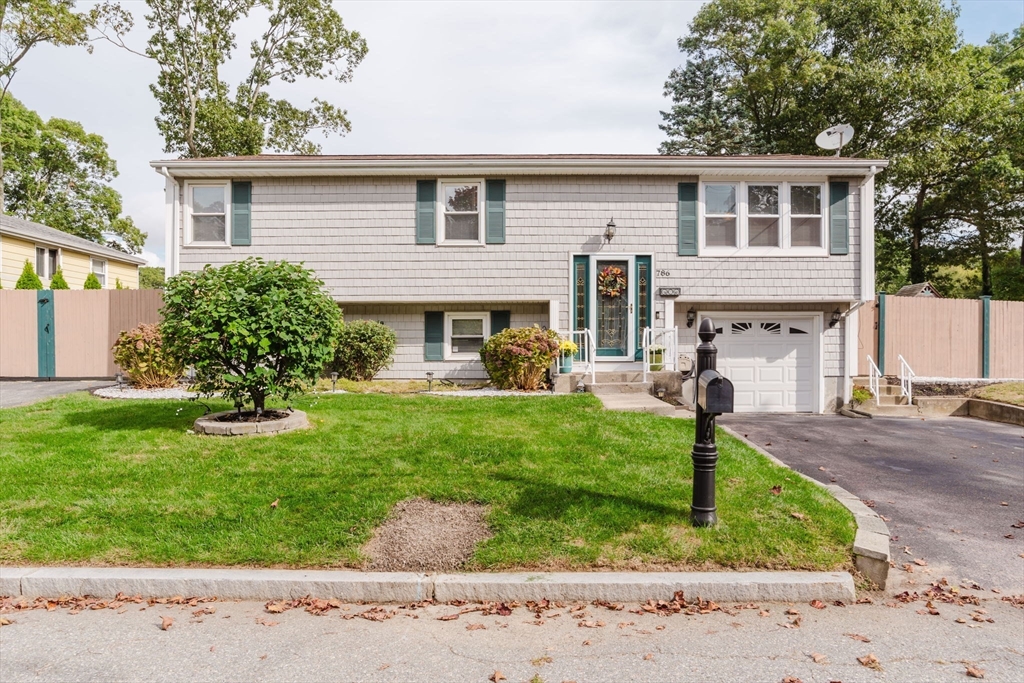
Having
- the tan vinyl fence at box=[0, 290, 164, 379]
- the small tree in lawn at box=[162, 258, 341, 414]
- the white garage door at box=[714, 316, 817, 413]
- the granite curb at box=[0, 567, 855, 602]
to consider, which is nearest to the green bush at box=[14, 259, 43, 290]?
the tan vinyl fence at box=[0, 290, 164, 379]

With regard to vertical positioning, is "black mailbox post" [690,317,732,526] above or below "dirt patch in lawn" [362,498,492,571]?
above

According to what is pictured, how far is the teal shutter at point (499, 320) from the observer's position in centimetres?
1186

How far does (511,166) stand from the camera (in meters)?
11.2

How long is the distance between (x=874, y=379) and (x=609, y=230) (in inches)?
261

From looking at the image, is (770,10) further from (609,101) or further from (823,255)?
(823,255)

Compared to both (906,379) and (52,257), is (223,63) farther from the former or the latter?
(906,379)

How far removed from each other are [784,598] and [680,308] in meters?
9.16

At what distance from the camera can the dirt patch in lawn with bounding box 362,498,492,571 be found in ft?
12.1

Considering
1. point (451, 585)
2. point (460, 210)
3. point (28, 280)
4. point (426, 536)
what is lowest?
point (451, 585)

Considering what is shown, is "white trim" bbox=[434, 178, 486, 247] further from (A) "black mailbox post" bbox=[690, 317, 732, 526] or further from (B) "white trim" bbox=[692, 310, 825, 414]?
(A) "black mailbox post" bbox=[690, 317, 732, 526]

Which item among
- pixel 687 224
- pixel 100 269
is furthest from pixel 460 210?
pixel 100 269

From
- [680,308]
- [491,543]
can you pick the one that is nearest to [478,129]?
[680,308]

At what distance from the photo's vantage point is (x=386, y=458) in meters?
5.39

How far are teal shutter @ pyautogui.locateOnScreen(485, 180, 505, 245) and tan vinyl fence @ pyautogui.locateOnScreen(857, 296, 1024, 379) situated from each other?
8.31m
